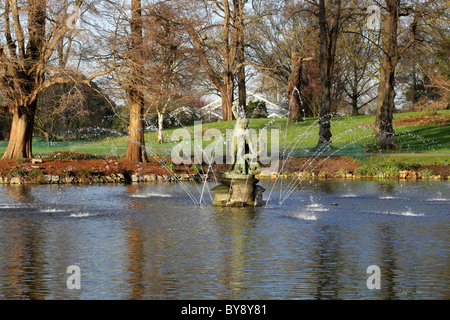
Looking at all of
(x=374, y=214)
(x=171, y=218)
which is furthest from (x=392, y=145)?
(x=171, y=218)

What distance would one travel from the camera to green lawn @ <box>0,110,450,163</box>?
36562 millimetres

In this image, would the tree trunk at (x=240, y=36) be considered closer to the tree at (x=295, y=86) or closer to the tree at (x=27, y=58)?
the tree at (x=295, y=86)

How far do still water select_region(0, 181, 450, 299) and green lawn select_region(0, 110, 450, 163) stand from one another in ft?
56.2

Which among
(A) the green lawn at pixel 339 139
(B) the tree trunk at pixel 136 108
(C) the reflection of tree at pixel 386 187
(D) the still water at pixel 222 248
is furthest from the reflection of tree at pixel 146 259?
(A) the green lawn at pixel 339 139

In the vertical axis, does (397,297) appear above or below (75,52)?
below

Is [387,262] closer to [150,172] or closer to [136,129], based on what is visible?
[150,172]

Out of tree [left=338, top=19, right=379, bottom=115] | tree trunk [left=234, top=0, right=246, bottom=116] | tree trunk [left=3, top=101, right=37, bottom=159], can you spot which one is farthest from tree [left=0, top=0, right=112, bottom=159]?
tree [left=338, top=19, right=379, bottom=115]

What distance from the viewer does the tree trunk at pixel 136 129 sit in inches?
1160

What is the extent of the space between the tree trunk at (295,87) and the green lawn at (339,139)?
3.29 ft

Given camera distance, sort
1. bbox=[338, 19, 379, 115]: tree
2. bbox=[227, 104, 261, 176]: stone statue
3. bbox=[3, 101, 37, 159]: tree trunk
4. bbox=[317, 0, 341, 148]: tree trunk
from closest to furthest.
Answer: bbox=[227, 104, 261, 176]: stone statue, bbox=[3, 101, 37, 159]: tree trunk, bbox=[317, 0, 341, 148]: tree trunk, bbox=[338, 19, 379, 115]: tree

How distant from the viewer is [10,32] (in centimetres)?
2802

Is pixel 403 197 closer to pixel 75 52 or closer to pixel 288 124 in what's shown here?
pixel 75 52

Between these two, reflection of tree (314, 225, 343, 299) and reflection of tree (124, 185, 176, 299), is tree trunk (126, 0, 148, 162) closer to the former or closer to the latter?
reflection of tree (124, 185, 176, 299)
